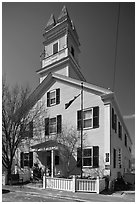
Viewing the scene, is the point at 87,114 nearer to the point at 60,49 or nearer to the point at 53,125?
the point at 53,125

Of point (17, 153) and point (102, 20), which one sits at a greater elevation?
point (102, 20)

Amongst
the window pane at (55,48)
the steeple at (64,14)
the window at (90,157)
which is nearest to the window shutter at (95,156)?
the window at (90,157)

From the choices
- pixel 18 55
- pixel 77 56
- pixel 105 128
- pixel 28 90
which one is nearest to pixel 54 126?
pixel 28 90

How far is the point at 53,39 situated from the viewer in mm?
16984

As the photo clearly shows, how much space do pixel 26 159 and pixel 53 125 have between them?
128 inches

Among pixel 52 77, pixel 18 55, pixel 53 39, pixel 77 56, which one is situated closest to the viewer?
pixel 18 55

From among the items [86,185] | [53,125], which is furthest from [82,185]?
[53,125]

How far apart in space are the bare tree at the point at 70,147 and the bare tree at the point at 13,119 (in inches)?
102

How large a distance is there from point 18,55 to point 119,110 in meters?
7.40

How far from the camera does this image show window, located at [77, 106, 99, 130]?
39.1ft

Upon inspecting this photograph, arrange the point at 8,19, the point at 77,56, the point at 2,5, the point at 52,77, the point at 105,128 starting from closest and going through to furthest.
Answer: the point at 2,5 < the point at 8,19 < the point at 105,128 < the point at 52,77 < the point at 77,56

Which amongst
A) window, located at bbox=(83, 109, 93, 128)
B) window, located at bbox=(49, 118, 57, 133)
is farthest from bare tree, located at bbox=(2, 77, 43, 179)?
window, located at bbox=(83, 109, 93, 128)

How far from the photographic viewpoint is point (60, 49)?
16.5m

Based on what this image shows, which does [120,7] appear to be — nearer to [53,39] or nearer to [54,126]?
[54,126]
